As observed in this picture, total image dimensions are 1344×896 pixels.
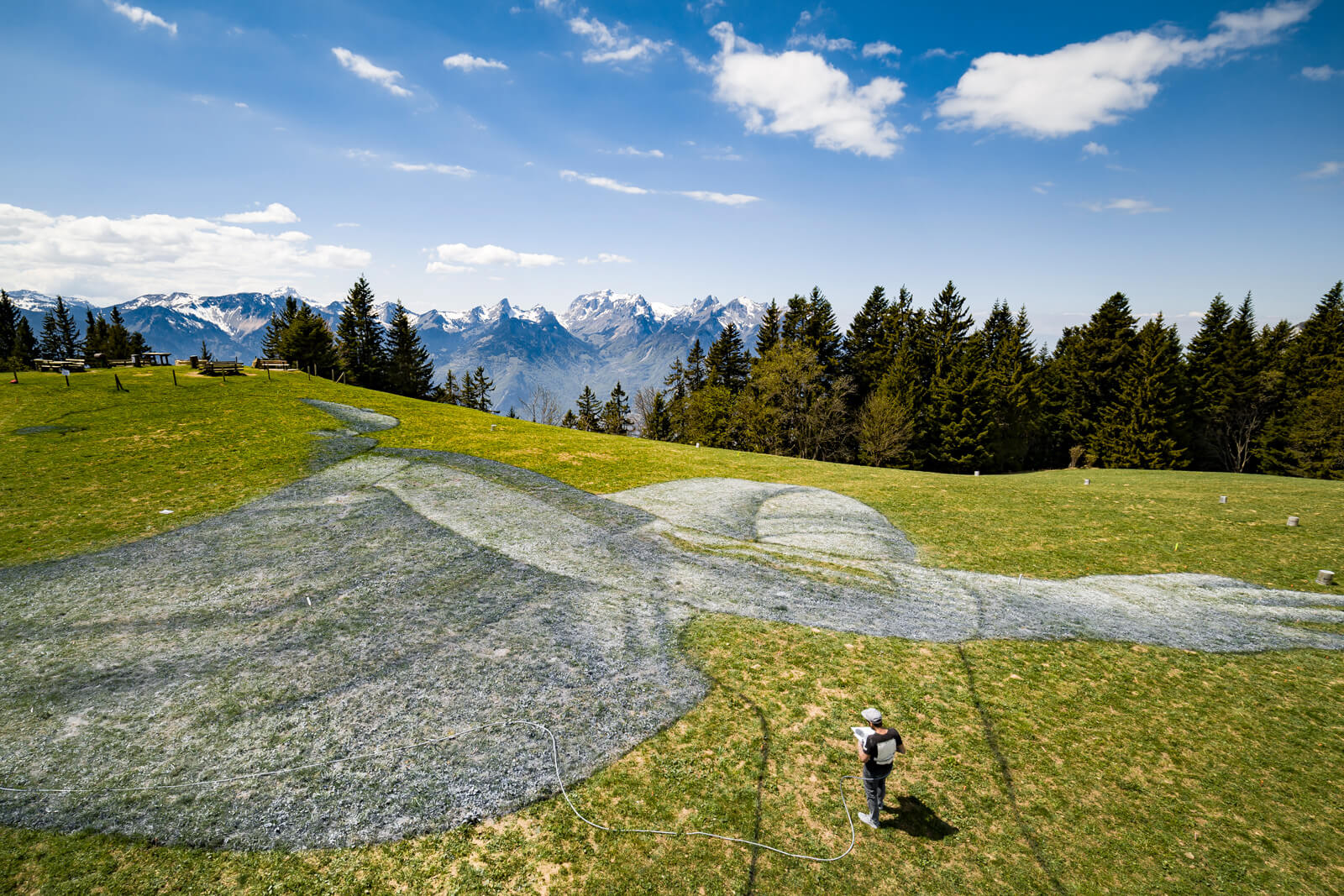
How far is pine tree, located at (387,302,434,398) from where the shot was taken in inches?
3504

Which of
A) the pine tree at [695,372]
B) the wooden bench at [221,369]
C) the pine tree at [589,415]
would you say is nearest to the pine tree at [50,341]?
the wooden bench at [221,369]

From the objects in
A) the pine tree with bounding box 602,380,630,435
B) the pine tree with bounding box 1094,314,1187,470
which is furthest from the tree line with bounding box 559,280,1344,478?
the pine tree with bounding box 602,380,630,435

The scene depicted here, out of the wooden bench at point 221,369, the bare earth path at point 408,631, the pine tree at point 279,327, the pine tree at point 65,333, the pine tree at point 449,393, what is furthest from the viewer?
the pine tree at point 449,393

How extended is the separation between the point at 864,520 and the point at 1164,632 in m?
12.4

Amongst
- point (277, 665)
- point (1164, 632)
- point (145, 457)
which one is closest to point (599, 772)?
point (277, 665)

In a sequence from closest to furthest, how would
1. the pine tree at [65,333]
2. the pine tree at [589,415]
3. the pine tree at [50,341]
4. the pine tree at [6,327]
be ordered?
the pine tree at [6,327]
the pine tree at [65,333]
the pine tree at [50,341]
the pine tree at [589,415]

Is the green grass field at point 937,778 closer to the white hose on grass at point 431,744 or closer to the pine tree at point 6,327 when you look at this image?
the white hose on grass at point 431,744

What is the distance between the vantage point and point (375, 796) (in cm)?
953

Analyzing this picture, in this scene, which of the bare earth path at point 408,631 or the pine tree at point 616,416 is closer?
the bare earth path at point 408,631

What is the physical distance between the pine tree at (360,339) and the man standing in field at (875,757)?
92050 millimetres

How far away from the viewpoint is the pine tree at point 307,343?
69.3 meters

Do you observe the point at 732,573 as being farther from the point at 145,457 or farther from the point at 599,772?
the point at 145,457

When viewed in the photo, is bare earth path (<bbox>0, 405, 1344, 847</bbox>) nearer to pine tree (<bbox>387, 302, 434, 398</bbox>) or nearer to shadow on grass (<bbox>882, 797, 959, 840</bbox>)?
shadow on grass (<bbox>882, 797, 959, 840</bbox>)

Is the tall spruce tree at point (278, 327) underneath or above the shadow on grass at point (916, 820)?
above
